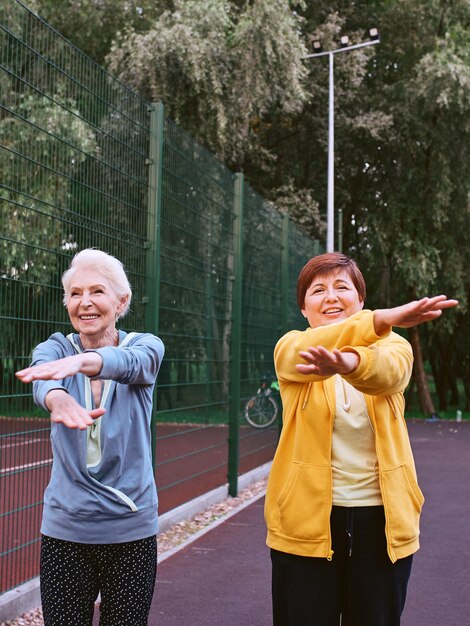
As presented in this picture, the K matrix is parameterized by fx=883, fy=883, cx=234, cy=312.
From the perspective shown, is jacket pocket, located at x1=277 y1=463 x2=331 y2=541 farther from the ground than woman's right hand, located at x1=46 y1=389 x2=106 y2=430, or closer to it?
closer to it

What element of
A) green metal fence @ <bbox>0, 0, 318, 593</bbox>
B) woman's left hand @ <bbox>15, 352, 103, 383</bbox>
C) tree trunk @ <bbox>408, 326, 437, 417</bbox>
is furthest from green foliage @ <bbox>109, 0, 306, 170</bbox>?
woman's left hand @ <bbox>15, 352, 103, 383</bbox>

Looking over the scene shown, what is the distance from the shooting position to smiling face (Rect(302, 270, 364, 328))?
2.70 meters

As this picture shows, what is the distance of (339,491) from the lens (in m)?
2.69

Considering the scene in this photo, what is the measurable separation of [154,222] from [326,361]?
437cm

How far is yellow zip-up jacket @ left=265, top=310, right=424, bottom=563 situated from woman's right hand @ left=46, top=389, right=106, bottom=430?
0.68m

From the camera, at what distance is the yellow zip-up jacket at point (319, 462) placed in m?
2.64

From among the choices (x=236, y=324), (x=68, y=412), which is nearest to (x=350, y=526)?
(x=68, y=412)

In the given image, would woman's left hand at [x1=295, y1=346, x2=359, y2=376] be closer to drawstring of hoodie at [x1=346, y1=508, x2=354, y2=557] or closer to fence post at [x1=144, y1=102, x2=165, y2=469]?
drawstring of hoodie at [x1=346, y1=508, x2=354, y2=557]

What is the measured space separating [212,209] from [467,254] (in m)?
16.7

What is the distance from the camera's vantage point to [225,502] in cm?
869

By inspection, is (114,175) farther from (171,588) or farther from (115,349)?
(115,349)

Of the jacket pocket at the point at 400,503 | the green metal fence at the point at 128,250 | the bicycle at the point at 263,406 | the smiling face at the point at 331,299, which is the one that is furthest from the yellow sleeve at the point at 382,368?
the bicycle at the point at 263,406

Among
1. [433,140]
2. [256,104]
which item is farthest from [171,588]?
[433,140]

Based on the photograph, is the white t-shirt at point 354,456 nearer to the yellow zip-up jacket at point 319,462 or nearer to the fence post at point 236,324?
the yellow zip-up jacket at point 319,462
